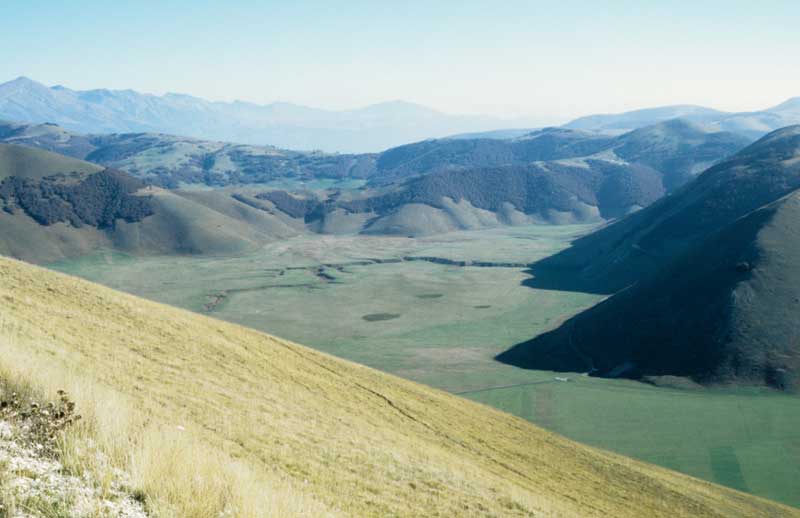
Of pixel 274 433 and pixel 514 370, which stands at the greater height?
pixel 274 433

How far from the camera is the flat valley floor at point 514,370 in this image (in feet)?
246

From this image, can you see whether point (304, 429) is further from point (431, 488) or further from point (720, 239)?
point (720, 239)

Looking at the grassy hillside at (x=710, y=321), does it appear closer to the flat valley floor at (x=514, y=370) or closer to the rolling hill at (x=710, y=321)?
the rolling hill at (x=710, y=321)

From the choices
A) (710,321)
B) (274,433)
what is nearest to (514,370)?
(710,321)

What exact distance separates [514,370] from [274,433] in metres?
96.0

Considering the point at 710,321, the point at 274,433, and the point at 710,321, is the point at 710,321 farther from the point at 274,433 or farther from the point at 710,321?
the point at 274,433

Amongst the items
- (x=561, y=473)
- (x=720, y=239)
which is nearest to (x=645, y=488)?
(x=561, y=473)

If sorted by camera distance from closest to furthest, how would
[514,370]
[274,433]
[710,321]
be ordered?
1. [274,433]
2. [710,321]
3. [514,370]

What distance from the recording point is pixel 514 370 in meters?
115

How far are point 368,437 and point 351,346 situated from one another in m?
106

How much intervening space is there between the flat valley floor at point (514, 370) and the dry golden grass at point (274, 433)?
27.7m

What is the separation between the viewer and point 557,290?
18775 cm

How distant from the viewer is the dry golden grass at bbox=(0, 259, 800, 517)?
12039mm

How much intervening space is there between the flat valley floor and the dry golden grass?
27.7m
